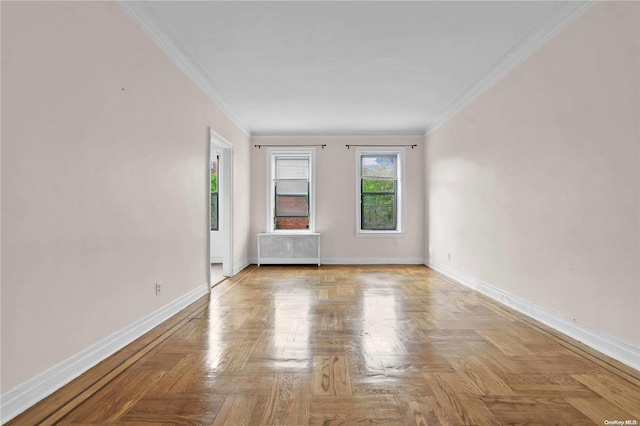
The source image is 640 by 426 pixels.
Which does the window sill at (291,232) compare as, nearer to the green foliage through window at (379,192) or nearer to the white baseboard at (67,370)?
the green foliage through window at (379,192)

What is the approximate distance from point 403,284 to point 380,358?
109 inches

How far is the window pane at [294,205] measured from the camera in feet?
24.2

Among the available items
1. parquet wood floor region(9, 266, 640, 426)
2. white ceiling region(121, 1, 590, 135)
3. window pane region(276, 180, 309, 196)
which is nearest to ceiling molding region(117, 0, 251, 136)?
white ceiling region(121, 1, 590, 135)

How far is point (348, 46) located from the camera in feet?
11.6

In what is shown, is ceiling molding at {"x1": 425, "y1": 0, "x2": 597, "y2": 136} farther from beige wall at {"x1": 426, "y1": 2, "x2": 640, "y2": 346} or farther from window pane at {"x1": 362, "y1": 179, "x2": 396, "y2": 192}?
window pane at {"x1": 362, "y1": 179, "x2": 396, "y2": 192}

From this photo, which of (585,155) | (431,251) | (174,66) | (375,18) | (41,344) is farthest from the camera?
(431,251)

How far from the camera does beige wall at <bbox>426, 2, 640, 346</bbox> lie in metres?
2.36

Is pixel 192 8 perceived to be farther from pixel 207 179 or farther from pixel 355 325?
pixel 355 325

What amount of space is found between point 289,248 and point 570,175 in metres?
4.89

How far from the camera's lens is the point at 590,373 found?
2.18 metres

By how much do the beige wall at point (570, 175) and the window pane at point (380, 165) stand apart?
276 centimetres

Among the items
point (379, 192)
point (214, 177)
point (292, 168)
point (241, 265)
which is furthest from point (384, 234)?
point (214, 177)

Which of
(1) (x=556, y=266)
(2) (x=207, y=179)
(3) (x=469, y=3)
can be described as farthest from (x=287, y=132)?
(1) (x=556, y=266)

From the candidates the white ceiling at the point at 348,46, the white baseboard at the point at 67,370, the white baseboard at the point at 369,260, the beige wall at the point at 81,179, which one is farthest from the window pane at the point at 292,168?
the white baseboard at the point at 67,370
